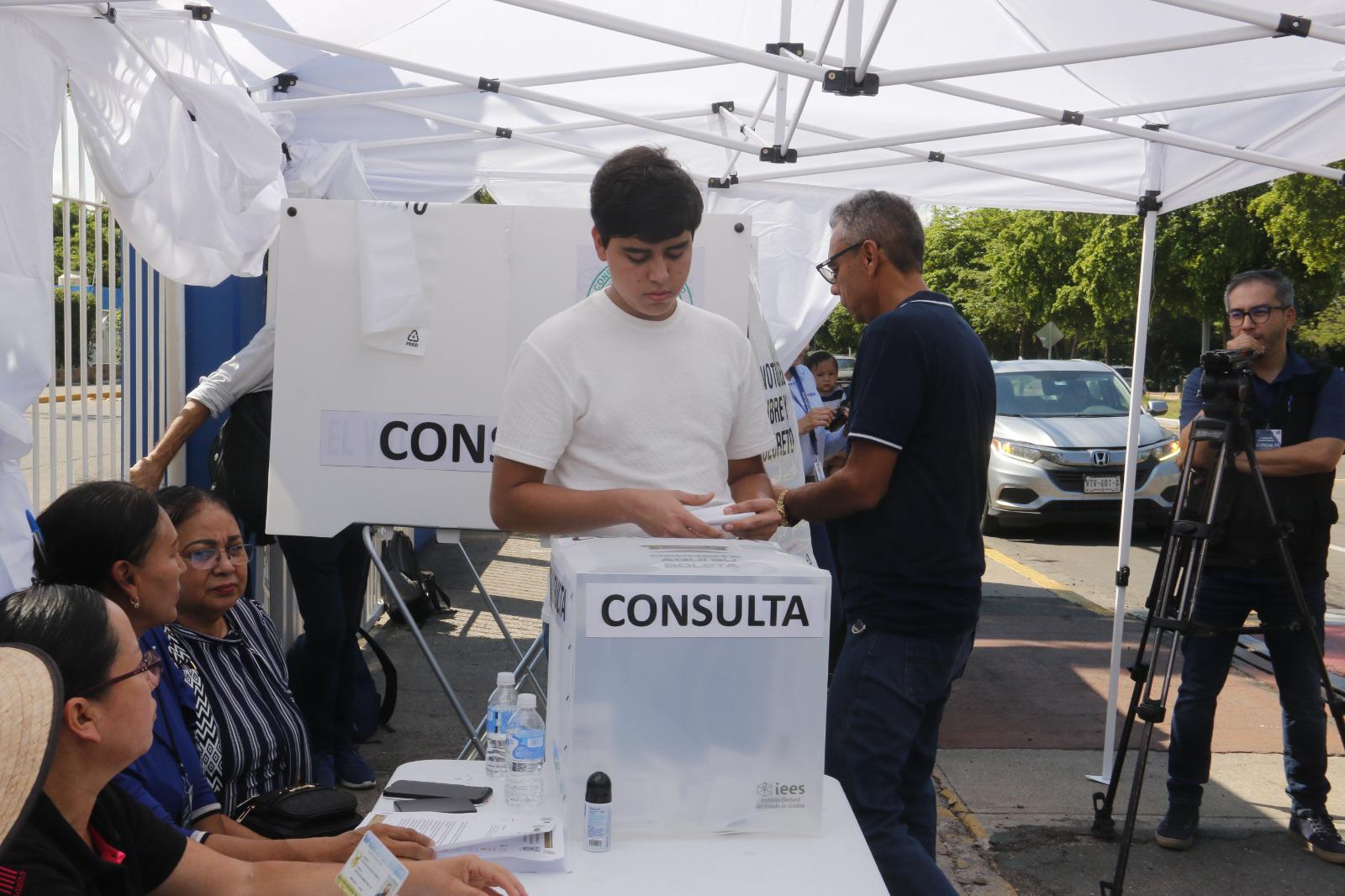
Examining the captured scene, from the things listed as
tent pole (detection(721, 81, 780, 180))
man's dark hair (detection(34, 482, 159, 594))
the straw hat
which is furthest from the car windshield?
the straw hat

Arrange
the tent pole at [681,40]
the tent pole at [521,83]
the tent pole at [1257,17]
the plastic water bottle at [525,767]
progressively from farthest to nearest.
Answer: the tent pole at [521,83], the tent pole at [681,40], the tent pole at [1257,17], the plastic water bottle at [525,767]

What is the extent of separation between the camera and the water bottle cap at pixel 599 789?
6.26 feet

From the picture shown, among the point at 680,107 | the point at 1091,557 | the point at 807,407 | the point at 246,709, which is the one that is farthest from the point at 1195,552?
the point at 1091,557

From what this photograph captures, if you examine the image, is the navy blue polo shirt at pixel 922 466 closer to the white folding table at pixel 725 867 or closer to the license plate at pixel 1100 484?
the white folding table at pixel 725 867

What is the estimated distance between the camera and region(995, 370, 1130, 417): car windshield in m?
12.2

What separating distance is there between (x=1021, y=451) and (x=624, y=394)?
386 inches

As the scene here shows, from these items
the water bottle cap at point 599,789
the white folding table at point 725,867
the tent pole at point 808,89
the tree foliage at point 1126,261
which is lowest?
the white folding table at point 725,867

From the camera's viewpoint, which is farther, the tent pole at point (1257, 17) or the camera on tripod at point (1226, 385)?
the camera on tripod at point (1226, 385)

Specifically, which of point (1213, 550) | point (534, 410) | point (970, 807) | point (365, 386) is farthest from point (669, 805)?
point (970, 807)

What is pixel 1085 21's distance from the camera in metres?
4.30

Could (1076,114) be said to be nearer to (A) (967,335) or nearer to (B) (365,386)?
(A) (967,335)

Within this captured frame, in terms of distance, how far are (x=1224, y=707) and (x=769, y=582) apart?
16.4ft

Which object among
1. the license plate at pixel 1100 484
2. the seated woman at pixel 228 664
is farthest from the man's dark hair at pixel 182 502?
the license plate at pixel 1100 484

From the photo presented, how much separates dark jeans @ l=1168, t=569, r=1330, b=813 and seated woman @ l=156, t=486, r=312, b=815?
9.52 ft
